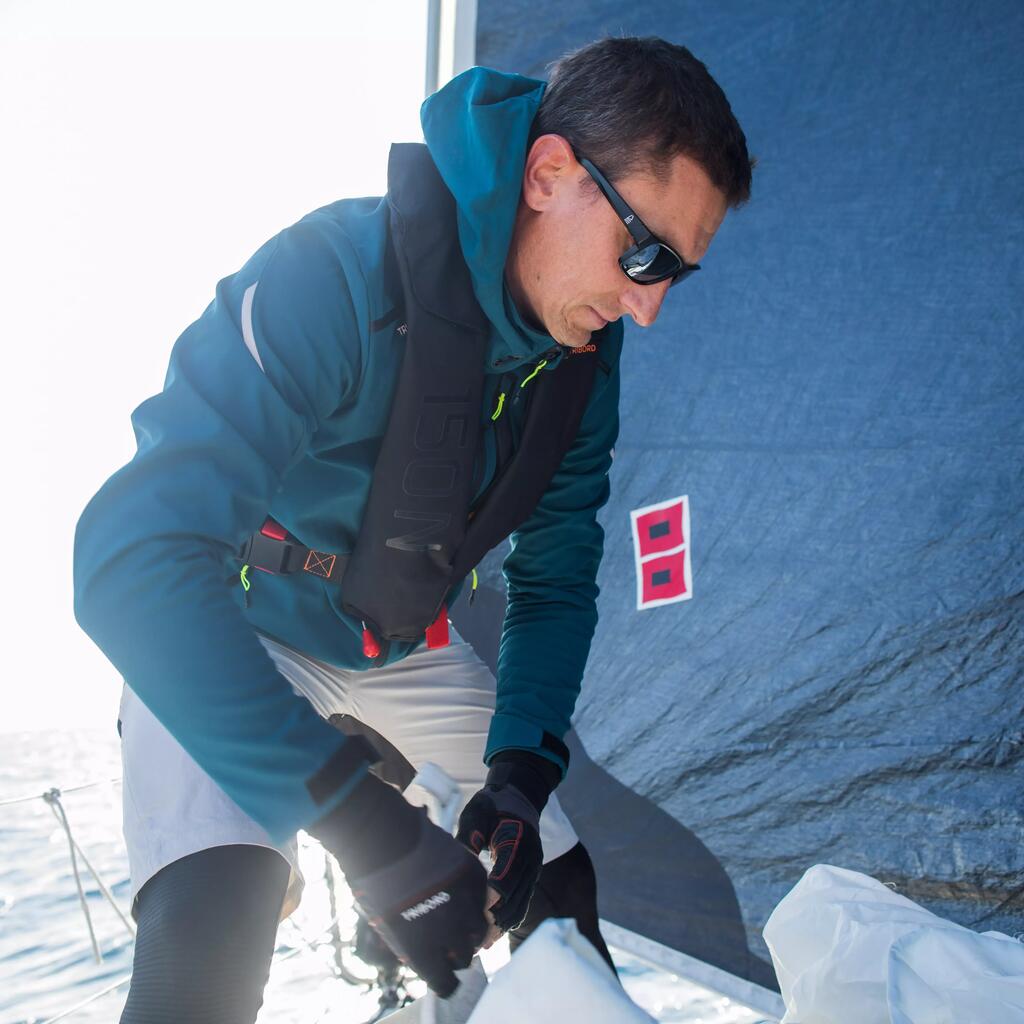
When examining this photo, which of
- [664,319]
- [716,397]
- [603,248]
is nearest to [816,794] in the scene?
[716,397]

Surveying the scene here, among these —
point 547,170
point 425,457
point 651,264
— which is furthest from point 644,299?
point 425,457

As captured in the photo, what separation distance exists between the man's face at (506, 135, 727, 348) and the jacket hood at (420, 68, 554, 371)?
5cm

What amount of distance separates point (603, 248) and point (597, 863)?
1629mm

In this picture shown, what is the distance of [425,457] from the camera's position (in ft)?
3.71

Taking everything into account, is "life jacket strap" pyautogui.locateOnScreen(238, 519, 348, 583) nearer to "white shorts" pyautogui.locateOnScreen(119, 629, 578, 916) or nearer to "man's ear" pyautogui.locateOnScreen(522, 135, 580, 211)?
"white shorts" pyautogui.locateOnScreen(119, 629, 578, 916)

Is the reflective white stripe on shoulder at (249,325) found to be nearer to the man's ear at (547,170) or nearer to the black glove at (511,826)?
the man's ear at (547,170)

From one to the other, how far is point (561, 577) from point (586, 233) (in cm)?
56

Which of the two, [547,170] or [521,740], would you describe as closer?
[547,170]

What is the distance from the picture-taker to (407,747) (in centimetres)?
138

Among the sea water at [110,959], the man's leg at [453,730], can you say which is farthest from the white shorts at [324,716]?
the sea water at [110,959]

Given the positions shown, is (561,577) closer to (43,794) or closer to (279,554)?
(279,554)

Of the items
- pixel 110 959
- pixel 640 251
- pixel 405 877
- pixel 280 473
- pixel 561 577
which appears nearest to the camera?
pixel 405 877

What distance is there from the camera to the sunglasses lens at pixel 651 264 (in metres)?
1.09

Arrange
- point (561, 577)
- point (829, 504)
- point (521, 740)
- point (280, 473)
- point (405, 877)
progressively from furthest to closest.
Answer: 1. point (829, 504)
2. point (561, 577)
3. point (521, 740)
4. point (280, 473)
5. point (405, 877)
